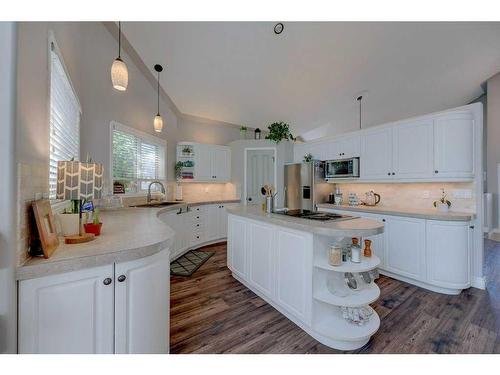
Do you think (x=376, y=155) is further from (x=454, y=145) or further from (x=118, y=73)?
(x=118, y=73)

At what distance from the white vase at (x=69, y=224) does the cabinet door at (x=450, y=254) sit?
341 centimetres

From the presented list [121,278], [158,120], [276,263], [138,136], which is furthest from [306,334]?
[138,136]

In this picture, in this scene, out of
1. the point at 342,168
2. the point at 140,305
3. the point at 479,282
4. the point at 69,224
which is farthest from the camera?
the point at 342,168

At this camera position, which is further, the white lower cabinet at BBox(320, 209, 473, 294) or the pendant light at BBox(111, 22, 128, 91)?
the white lower cabinet at BBox(320, 209, 473, 294)

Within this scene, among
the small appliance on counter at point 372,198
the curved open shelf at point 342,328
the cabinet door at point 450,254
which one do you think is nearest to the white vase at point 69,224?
the curved open shelf at point 342,328

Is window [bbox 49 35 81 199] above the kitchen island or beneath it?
above

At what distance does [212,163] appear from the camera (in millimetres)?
4773

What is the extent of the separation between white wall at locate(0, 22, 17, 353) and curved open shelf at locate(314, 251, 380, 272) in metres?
1.68

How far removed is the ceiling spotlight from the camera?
266cm

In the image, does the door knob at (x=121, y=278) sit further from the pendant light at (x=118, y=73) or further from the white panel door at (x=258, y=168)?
the white panel door at (x=258, y=168)

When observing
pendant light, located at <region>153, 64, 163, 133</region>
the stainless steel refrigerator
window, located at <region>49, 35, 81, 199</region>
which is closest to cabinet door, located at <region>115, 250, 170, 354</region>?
window, located at <region>49, 35, 81, 199</region>

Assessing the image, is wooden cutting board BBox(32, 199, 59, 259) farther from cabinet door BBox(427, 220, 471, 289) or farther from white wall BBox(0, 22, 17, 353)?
cabinet door BBox(427, 220, 471, 289)

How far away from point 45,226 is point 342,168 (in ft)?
12.5
